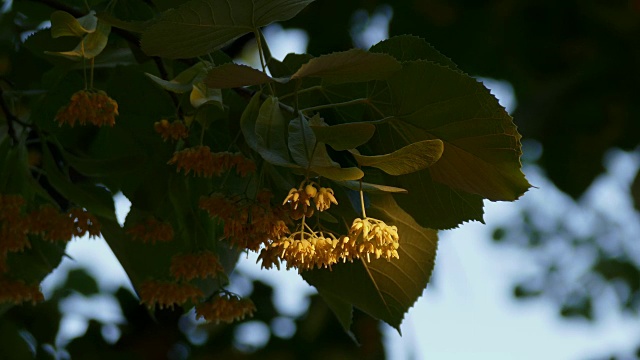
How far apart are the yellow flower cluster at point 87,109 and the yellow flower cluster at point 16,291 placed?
0.33 m

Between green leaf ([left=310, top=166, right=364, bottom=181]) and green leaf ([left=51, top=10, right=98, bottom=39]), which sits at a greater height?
green leaf ([left=51, top=10, right=98, bottom=39])

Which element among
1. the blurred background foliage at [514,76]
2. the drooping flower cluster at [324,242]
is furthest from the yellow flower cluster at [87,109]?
the blurred background foliage at [514,76]

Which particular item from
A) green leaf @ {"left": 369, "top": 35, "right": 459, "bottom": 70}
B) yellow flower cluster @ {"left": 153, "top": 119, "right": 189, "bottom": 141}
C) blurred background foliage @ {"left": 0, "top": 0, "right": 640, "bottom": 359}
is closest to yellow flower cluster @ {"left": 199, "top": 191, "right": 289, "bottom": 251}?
yellow flower cluster @ {"left": 153, "top": 119, "right": 189, "bottom": 141}

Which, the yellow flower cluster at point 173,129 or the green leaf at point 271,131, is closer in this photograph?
the green leaf at point 271,131

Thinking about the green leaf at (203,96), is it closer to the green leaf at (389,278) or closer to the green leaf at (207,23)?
the green leaf at (207,23)

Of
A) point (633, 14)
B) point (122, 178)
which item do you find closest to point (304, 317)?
point (633, 14)

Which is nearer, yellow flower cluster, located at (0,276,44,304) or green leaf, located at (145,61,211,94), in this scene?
green leaf, located at (145,61,211,94)

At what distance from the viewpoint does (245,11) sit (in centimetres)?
83

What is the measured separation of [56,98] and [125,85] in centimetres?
11

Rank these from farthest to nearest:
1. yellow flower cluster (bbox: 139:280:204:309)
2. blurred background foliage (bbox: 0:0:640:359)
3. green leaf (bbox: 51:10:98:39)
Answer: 1. blurred background foliage (bbox: 0:0:640:359)
2. yellow flower cluster (bbox: 139:280:204:309)
3. green leaf (bbox: 51:10:98:39)

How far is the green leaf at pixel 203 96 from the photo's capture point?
2.89 ft

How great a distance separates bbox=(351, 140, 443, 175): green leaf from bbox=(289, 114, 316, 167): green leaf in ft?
0.14

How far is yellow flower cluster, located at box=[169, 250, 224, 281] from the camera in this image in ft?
3.59

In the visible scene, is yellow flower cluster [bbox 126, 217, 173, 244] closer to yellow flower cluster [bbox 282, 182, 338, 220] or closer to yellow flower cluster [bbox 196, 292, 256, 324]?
yellow flower cluster [bbox 196, 292, 256, 324]
